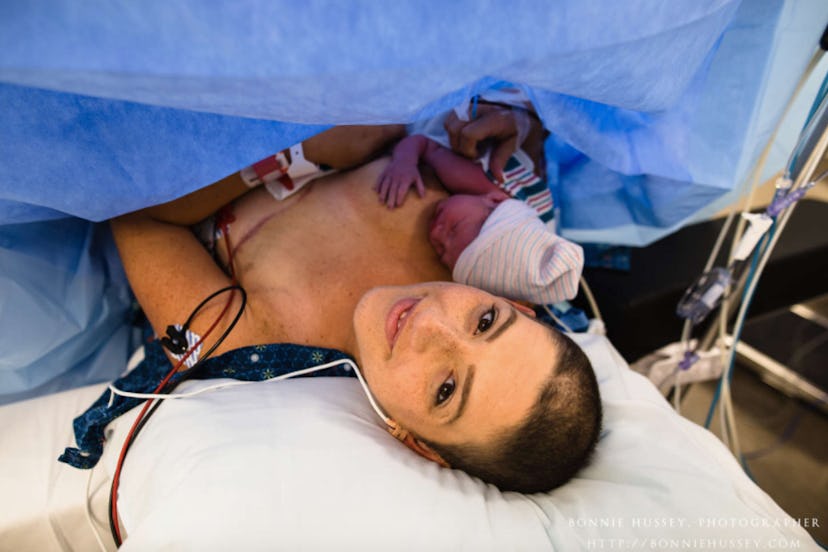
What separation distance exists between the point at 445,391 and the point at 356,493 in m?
0.20

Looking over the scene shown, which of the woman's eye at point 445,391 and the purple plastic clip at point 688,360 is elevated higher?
the woman's eye at point 445,391

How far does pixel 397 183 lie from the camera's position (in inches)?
44.6

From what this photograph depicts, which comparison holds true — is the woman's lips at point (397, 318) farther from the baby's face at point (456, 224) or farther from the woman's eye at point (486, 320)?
the baby's face at point (456, 224)

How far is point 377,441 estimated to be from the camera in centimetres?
85

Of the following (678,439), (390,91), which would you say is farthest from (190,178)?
(678,439)

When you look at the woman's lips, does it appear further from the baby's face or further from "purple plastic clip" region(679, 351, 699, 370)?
"purple plastic clip" region(679, 351, 699, 370)

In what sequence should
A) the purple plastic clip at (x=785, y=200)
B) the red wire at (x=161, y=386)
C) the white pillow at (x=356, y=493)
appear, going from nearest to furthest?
the white pillow at (x=356, y=493), the red wire at (x=161, y=386), the purple plastic clip at (x=785, y=200)

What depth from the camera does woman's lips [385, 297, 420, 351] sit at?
0.82 metres

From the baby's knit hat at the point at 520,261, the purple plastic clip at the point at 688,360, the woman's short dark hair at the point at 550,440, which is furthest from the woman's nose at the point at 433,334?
the purple plastic clip at the point at 688,360

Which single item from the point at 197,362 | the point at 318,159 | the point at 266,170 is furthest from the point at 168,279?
the point at 318,159

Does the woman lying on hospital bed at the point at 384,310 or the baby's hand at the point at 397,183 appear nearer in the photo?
the woman lying on hospital bed at the point at 384,310

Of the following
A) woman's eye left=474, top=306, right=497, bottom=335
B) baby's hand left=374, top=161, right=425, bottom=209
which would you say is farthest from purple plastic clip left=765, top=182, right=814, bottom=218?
baby's hand left=374, top=161, right=425, bottom=209

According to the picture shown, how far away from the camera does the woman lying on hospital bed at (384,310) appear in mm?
795

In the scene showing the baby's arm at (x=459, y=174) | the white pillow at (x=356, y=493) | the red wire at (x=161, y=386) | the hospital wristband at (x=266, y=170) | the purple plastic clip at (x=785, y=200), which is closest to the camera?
the white pillow at (x=356, y=493)
